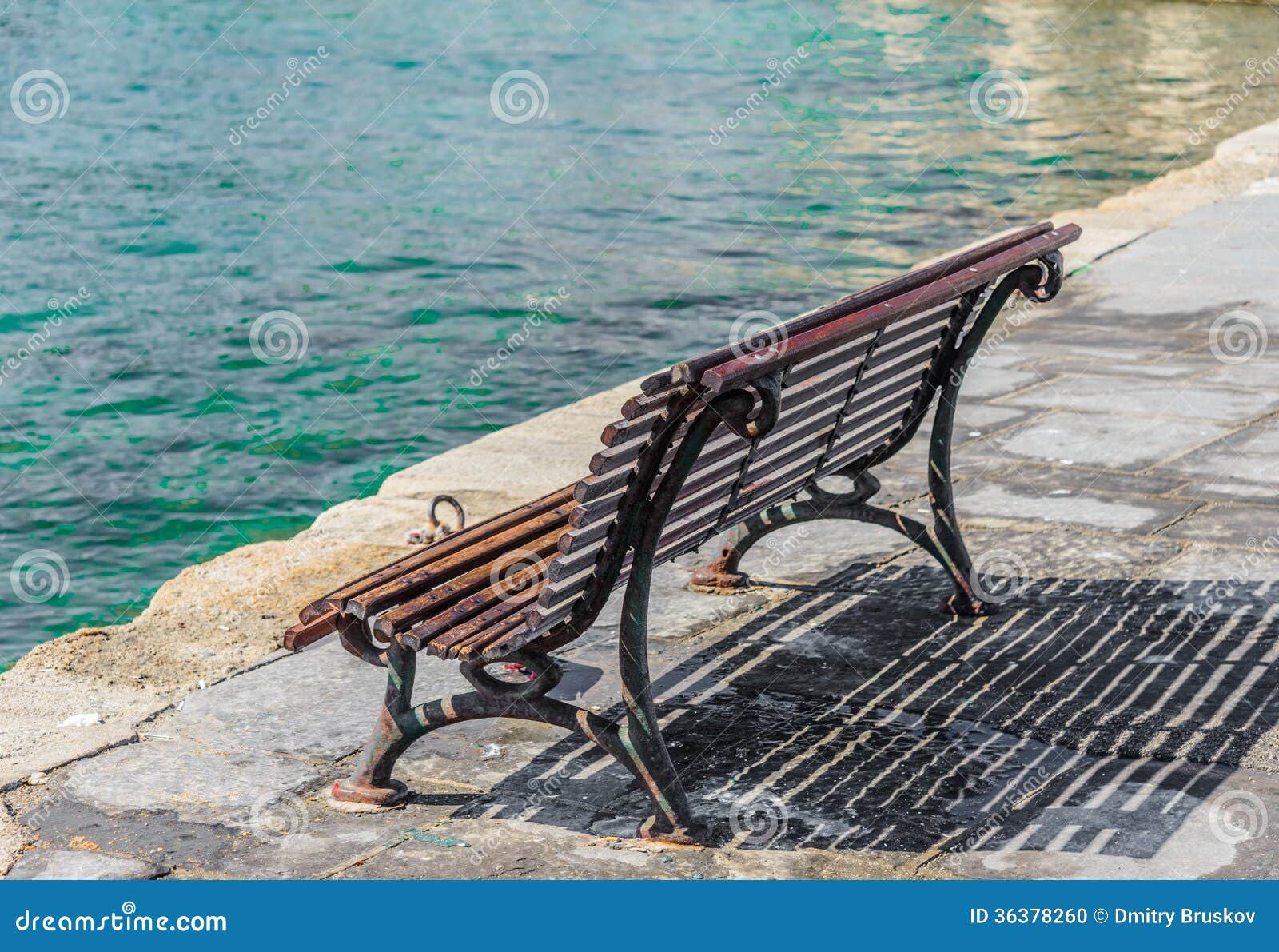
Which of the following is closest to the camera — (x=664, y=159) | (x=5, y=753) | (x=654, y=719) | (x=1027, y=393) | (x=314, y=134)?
(x=654, y=719)

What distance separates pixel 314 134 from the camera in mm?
20297

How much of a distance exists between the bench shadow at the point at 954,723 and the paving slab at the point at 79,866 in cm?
69

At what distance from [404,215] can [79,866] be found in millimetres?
12809

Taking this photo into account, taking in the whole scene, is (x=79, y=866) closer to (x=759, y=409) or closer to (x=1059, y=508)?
(x=759, y=409)

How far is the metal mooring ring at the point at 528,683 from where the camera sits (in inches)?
135

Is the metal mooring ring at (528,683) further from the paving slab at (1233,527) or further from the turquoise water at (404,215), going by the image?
the turquoise water at (404,215)

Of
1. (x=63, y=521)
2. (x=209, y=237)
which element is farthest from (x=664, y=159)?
(x=63, y=521)

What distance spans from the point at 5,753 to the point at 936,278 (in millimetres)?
2623

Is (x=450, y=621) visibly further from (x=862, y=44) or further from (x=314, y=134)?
(x=862, y=44)

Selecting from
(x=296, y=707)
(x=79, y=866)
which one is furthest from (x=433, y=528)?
(x=79, y=866)

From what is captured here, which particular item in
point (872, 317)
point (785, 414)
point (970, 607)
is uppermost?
point (872, 317)

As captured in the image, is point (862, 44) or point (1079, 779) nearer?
point (1079, 779)

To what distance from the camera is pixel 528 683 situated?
3.47 m

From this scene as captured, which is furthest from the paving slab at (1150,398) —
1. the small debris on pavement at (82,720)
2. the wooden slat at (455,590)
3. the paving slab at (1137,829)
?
the small debris on pavement at (82,720)
